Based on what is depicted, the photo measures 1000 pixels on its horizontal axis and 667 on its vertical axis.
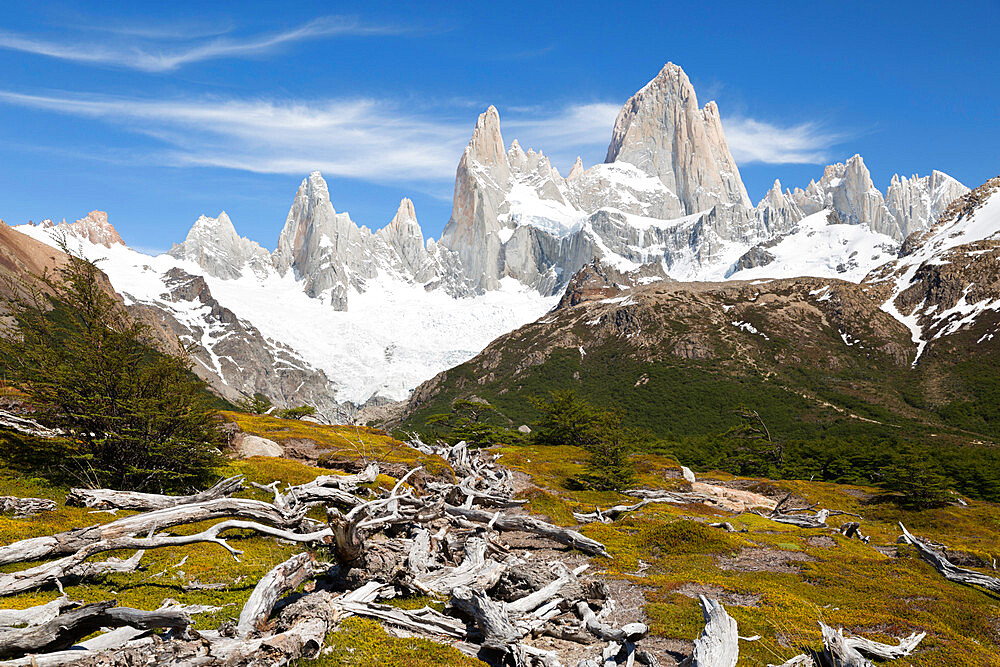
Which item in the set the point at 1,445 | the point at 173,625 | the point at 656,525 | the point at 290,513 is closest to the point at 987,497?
the point at 656,525

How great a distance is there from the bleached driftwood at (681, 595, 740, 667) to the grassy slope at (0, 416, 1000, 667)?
1523mm

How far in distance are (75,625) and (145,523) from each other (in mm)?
9892

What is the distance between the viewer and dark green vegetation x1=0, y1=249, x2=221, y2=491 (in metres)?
22.3

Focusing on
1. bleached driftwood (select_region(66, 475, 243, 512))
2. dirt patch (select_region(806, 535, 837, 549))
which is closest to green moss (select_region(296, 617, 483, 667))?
bleached driftwood (select_region(66, 475, 243, 512))

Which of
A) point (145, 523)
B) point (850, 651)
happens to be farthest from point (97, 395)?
point (850, 651)

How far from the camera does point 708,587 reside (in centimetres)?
1997

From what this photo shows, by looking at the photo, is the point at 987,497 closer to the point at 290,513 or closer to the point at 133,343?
the point at 290,513

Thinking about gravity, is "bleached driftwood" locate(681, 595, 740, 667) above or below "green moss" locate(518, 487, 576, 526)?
above

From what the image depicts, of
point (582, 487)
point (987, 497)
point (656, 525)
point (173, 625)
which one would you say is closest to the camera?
point (173, 625)

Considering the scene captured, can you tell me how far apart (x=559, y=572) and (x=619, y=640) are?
4.59m

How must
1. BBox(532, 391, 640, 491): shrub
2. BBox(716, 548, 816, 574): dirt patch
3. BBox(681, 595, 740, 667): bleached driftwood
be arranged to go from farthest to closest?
BBox(532, 391, 640, 491): shrub
BBox(716, 548, 816, 574): dirt patch
BBox(681, 595, 740, 667): bleached driftwood

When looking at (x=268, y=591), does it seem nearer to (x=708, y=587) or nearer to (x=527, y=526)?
(x=708, y=587)

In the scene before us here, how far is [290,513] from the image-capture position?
2248cm

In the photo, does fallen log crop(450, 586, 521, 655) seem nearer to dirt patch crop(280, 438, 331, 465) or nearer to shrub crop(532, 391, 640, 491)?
dirt patch crop(280, 438, 331, 465)
